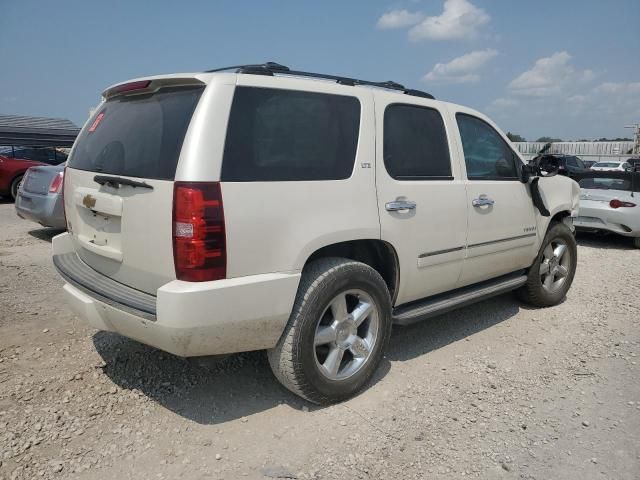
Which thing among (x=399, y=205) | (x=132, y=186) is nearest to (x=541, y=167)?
(x=399, y=205)

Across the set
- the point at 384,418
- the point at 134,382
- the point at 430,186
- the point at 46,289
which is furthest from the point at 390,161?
the point at 46,289

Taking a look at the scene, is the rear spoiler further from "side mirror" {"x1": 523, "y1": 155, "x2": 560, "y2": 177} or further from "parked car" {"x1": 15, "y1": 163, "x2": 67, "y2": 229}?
"parked car" {"x1": 15, "y1": 163, "x2": 67, "y2": 229}

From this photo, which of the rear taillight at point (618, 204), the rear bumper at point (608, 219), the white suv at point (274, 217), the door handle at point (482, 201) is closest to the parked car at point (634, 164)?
the rear taillight at point (618, 204)

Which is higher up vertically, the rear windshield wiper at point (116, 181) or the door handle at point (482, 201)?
the rear windshield wiper at point (116, 181)

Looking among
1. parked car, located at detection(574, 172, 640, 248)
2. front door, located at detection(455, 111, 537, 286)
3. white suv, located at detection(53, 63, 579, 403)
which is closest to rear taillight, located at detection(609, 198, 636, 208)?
parked car, located at detection(574, 172, 640, 248)

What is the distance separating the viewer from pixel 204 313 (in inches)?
97.3

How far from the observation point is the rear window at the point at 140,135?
2.60 metres

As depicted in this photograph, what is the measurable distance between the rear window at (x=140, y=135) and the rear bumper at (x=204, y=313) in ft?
2.06

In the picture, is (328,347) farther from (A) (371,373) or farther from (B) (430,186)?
(B) (430,186)

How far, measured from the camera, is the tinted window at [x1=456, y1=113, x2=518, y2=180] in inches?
159

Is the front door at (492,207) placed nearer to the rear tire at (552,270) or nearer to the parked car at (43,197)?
the rear tire at (552,270)

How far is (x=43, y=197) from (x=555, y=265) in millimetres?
6937

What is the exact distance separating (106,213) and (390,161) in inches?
71.3

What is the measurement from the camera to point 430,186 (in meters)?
3.57
